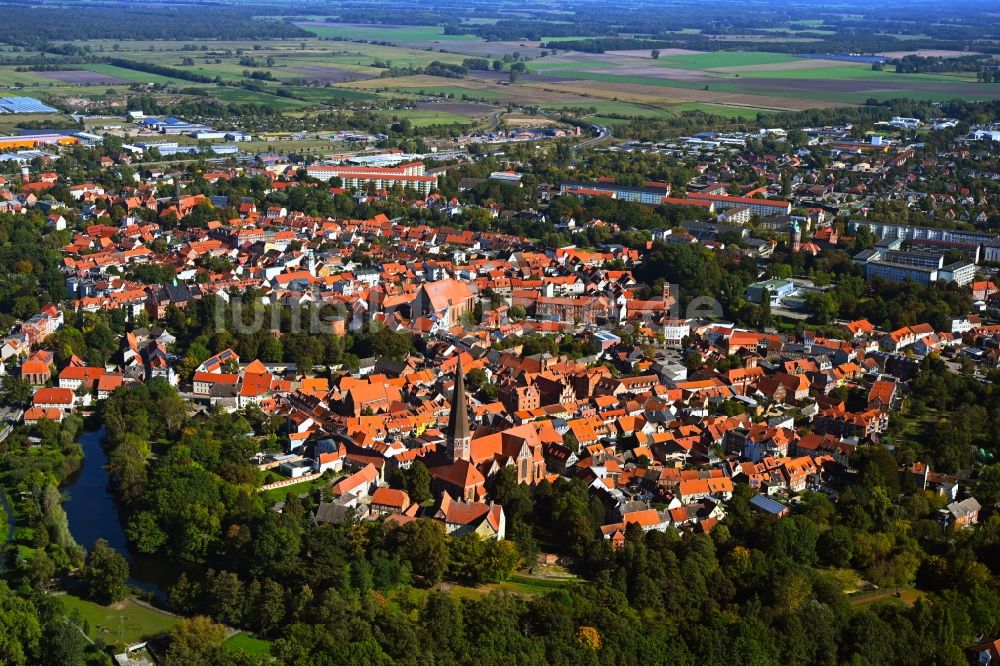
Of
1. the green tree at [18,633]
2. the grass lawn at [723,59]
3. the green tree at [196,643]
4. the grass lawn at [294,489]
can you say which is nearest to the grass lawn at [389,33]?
the grass lawn at [723,59]

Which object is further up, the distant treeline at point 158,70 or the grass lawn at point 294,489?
the distant treeline at point 158,70

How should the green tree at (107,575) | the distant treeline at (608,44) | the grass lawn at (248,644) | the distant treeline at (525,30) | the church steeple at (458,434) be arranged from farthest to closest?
1. the distant treeline at (525,30)
2. the distant treeline at (608,44)
3. the church steeple at (458,434)
4. the green tree at (107,575)
5. the grass lawn at (248,644)

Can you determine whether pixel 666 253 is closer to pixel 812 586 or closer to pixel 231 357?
pixel 231 357

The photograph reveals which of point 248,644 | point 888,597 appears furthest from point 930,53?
point 248,644

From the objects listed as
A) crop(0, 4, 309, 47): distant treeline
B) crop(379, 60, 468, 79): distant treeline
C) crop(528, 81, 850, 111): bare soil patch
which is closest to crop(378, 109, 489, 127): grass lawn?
crop(528, 81, 850, 111): bare soil patch

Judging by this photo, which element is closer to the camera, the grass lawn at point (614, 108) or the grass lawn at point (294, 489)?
the grass lawn at point (294, 489)

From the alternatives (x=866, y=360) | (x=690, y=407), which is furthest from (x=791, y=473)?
(x=866, y=360)

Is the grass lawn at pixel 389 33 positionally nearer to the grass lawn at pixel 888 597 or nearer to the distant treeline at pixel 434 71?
the distant treeline at pixel 434 71

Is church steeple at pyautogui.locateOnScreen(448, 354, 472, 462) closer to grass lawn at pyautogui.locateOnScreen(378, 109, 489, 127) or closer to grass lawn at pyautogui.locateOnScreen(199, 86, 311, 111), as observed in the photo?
grass lawn at pyautogui.locateOnScreen(378, 109, 489, 127)
